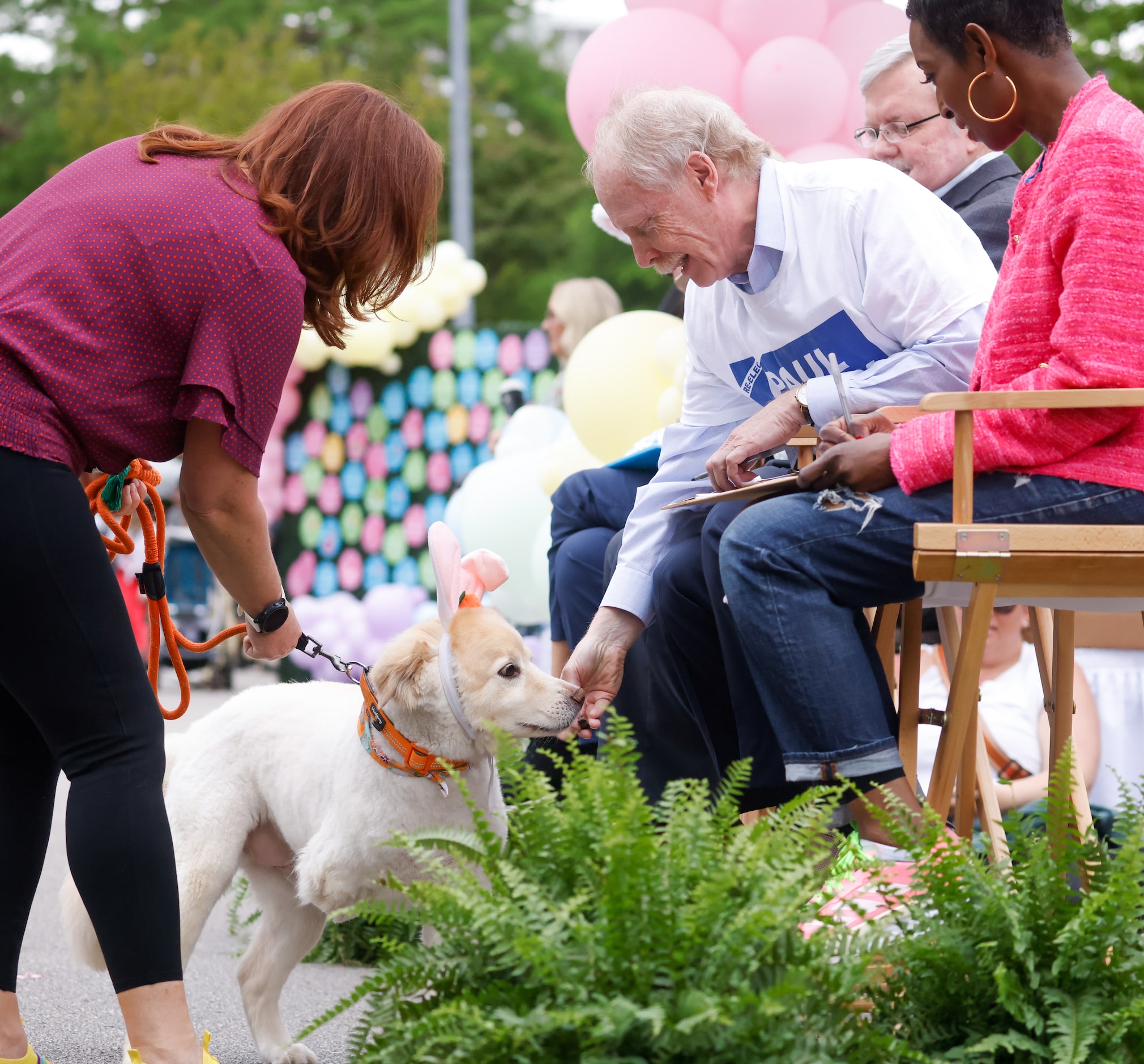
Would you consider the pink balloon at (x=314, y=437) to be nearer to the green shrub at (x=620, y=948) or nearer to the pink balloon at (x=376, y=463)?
the pink balloon at (x=376, y=463)

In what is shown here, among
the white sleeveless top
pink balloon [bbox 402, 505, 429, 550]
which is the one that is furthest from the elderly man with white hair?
pink balloon [bbox 402, 505, 429, 550]

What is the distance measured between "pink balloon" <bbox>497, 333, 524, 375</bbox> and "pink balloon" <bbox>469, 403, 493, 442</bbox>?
320 millimetres

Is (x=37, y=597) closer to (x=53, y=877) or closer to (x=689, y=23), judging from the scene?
(x=53, y=877)

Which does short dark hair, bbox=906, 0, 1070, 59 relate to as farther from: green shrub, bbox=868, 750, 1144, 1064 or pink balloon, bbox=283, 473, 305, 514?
pink balloon, bbox=283, 473, 305, 514

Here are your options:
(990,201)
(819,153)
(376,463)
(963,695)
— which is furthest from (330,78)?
(963,695)

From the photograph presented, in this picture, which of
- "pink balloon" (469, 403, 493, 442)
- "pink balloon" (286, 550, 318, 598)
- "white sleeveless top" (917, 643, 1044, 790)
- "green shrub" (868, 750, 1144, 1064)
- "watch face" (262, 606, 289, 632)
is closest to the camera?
"green shrub" (868, 750, 1144, 1064)

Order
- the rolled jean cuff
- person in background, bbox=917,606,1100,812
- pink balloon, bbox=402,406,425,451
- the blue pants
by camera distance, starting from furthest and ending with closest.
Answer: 1. pink balloon, bbox=402,406,425,451
2. person in background, bbox=917,606,1100,812
3. the blue pants
4. the rolled jean cuff

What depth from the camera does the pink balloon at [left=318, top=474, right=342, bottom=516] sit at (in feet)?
31.8

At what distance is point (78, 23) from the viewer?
848 inches

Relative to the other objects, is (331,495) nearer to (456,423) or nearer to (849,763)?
(456,423)

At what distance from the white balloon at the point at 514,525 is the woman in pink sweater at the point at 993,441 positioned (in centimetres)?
388

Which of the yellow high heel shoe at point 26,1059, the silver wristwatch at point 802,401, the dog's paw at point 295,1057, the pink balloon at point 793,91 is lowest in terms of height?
the dog's paw at point 295,1057

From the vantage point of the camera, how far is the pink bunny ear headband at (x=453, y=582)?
8.99ft

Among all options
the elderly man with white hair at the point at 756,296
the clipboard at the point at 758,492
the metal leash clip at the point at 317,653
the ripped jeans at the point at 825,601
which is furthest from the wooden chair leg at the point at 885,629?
the metal leash clip at the point at 317,653
